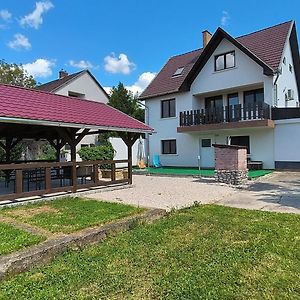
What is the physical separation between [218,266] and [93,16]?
16369 mm

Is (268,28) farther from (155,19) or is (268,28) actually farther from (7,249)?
(7,249)

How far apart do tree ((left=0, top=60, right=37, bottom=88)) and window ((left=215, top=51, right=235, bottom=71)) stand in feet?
79.7

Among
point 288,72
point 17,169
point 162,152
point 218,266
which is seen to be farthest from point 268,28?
point 218,266

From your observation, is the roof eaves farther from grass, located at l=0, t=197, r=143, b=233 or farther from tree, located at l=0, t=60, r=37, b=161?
tree, located at l=0, t=60, r=37, b=161

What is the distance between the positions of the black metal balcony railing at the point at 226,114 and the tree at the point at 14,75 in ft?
74.4

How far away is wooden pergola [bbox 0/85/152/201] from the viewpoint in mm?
8859

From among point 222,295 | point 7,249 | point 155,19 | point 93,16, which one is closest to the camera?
point 222,295

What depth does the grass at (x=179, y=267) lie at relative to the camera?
3.48m

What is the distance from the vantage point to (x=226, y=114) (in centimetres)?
1969

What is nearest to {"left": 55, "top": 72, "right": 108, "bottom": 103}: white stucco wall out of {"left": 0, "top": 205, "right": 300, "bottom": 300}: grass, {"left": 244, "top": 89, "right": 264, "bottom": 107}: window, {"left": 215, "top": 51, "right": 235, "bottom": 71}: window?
{"left": 215, "top": 51, "right": 235, "bottom": 71}: window

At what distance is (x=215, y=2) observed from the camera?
15391mm

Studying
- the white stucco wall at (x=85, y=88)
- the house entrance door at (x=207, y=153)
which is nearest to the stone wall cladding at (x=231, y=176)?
the house entrance door at (x=207, y=153)

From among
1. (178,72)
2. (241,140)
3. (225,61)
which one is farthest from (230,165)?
(178,72)

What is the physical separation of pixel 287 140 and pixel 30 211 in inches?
618
